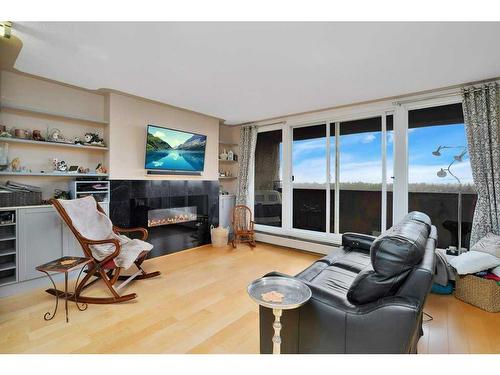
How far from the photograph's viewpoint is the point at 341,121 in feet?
13.4

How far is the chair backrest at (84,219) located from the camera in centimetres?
253

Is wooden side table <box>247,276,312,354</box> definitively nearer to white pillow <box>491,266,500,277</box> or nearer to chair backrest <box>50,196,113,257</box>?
chair backrest <box>50,196,113,257</box>

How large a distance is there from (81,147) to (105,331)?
2287 mm

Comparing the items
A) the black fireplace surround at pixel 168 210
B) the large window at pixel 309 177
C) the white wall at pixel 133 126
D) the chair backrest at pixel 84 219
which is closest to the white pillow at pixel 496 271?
the large window at pixel 309 177

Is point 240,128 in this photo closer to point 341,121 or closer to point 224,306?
point 341,121

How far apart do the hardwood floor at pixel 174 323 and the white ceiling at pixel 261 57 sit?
7.68 feet

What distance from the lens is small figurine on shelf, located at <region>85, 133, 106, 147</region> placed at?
334cm

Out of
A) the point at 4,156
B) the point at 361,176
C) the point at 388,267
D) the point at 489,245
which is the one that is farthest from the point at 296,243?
the point at 4,156

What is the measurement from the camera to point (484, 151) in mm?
2809

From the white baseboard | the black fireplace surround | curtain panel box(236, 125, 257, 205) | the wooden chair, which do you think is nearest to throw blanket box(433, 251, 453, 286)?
the white baseboard

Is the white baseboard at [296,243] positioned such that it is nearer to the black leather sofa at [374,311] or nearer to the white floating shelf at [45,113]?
the black leather sofa at [374,311]

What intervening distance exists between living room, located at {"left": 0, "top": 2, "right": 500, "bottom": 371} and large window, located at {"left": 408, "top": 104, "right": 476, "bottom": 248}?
0.02 m

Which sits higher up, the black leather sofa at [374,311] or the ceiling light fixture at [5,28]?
the ceiling light fixture at [5,28]
